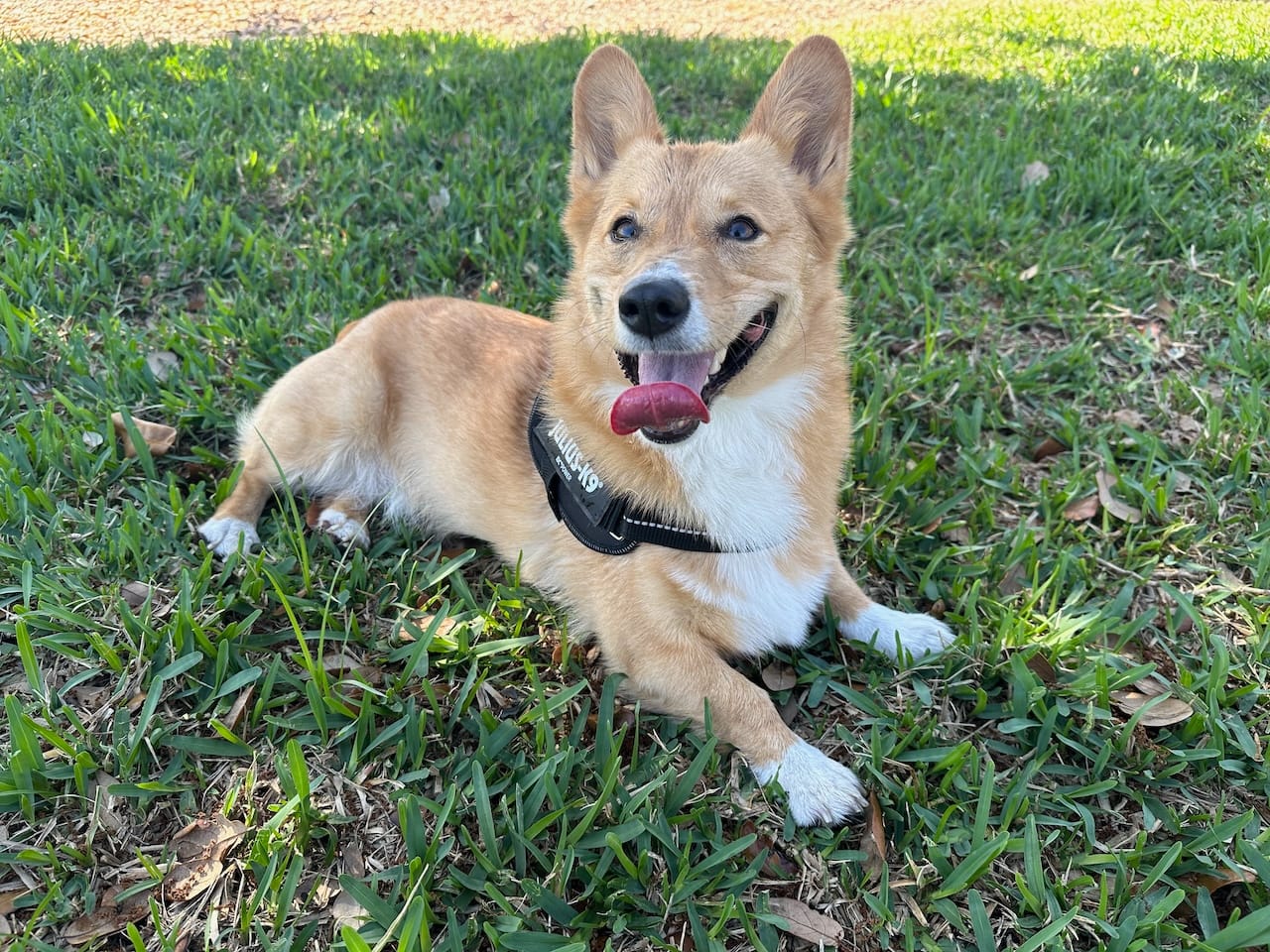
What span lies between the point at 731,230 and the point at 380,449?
6.04 feet

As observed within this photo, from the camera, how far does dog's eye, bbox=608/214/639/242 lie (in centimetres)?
258

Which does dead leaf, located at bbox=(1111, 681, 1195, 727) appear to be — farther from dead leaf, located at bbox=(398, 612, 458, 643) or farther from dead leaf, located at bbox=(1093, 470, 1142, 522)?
dead leaf, located at bbox=(398, 612, 458, 643)

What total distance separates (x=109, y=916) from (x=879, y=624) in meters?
2.41

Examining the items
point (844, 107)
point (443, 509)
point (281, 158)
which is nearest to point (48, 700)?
point (443, 509)

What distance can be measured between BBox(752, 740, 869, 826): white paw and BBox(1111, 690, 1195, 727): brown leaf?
3.06ft

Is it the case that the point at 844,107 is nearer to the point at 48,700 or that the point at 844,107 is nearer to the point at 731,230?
the point at 731,230

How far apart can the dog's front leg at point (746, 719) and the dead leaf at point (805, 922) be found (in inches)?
A: 8.7

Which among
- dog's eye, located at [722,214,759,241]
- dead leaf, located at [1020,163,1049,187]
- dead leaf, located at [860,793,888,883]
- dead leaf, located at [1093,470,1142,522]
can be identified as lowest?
dead leaf, located at [860,793,888,883]

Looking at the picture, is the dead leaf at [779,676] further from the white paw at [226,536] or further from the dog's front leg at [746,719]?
the white paw at [226,536]

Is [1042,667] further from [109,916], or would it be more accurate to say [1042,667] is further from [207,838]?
[109,916]

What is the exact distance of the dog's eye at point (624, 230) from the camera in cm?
258

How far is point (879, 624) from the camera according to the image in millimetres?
2768

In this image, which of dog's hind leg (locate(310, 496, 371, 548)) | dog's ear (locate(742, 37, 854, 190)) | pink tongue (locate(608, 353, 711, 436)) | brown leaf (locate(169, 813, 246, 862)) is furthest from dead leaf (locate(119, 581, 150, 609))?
dog's ear (locate(742, 37, 854, 190))

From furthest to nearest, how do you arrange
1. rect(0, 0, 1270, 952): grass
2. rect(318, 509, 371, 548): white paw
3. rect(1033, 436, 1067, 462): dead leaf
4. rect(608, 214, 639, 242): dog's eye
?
1. rect(1033, 436, 1067, 462): dead leaf
2. rect(318, 509, 371, 548): white paw
3. rect(608, 214, 639, 242): dog's eye
4. rect(0, 0, 1270, 952): grass
